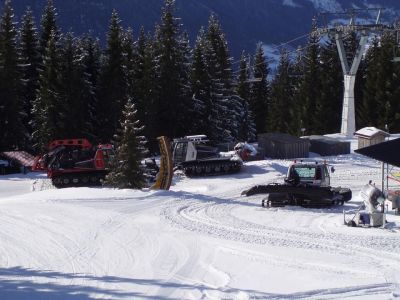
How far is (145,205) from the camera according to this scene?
2102 centimetres

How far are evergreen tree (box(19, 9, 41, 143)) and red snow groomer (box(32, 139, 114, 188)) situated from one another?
11738 mm

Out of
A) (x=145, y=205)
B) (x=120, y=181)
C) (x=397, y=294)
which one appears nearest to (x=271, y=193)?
(x=145, y=205)

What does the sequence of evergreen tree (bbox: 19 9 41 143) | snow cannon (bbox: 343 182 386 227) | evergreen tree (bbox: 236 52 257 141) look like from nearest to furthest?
snow cannon (bbox: 343 182 386 227) → evergreen tree (bbox: 19 9 41 143) → evergreen tree (bbox: 236 52 257 141)

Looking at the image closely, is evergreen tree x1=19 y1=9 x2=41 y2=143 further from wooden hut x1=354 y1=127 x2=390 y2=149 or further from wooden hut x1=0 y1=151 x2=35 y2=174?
wooden hut x1=354 y1=127 x2=390 y2=149

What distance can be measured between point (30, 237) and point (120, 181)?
1147cm

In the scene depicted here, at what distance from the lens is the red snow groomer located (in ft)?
109

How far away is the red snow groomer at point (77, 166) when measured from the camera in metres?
33.3

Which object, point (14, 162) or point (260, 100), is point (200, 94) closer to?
point (14, 162)

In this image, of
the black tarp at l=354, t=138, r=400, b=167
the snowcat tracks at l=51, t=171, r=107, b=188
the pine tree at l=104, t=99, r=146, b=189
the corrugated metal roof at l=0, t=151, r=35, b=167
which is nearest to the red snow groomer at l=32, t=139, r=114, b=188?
the snowcat tracks at l=51, t=171, r=107, b=188

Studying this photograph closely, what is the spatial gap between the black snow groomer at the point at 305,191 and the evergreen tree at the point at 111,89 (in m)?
24.2

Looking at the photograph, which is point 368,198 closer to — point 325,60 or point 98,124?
point 98,124

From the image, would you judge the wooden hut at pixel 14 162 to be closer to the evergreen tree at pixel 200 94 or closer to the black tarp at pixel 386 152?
the evergreen tree at pixel 200 94

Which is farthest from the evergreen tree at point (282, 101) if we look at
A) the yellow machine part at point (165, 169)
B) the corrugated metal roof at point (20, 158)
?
the yellow machine part at point (165, 169)

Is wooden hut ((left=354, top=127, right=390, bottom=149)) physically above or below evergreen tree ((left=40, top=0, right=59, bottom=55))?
below
